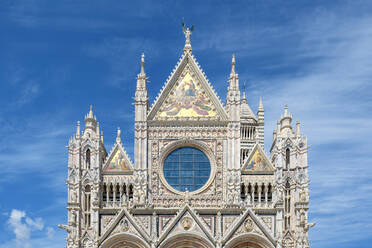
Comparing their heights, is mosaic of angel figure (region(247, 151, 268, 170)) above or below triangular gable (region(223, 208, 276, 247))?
above

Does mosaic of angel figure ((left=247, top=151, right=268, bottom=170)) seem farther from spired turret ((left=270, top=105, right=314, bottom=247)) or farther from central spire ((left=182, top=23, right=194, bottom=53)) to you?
central spire ((left=182, top=23, right=194, bottom=53))

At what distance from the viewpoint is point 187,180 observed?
52.1 metres

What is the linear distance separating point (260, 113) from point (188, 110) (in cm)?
1796

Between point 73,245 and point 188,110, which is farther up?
point 188,110

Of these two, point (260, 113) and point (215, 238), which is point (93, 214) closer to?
point (215, 238)

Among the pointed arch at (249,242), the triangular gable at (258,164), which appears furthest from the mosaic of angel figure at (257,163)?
the pointed arch at (249,242)

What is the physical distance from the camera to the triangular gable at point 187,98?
5338 centimetres

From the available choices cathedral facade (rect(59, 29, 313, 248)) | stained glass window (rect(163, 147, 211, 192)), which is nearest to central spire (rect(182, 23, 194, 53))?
cathedral facade (rect(59, 29, 313, 248))

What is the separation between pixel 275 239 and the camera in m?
48.0

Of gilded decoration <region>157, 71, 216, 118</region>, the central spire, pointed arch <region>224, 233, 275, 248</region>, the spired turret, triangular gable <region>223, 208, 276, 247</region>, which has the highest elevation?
the central spire

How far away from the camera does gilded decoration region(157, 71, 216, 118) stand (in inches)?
2106

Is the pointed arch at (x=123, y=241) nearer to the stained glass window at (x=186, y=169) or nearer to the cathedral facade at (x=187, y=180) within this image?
the cathedral facade at (x=187, y=180)

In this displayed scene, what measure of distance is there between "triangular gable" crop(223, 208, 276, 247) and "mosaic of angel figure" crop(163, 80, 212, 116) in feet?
31.0

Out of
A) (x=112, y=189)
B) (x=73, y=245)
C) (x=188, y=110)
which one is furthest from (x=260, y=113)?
(x=73, y=245)
